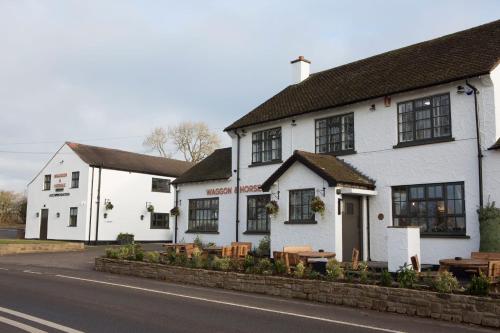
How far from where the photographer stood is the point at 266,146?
2231cm

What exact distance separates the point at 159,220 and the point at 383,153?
2637 centimetres

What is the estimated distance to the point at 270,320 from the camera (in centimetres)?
900

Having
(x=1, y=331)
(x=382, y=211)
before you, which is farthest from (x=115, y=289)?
(x=382, y=211)

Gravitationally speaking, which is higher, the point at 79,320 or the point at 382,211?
the point at 382,211

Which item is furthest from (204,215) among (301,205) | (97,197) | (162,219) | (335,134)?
(162,219)

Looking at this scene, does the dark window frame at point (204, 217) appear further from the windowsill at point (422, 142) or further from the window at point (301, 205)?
the windowsill at point (422, 142)

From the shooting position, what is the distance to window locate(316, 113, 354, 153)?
19125 millimetres

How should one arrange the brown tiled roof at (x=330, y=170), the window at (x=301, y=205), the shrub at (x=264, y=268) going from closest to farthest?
the shrub at (x=264, y=268) → the brown tiled roof at (x=330, y=170) → the window at (x=301, y=205)

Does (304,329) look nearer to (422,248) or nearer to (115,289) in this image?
(115,289)

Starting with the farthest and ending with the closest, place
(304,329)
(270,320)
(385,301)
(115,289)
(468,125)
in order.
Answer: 1. (468,125)
2. (115,289)
3. (385,301)
4. (270,320)
5. (304,329)

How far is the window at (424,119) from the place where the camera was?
16.2 meters

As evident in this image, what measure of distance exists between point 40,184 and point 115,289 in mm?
30264

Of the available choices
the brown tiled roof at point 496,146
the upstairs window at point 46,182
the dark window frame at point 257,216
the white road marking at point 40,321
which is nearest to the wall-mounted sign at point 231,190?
the dark window frame at point 257,216

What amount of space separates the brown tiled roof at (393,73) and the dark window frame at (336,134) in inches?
24.9
